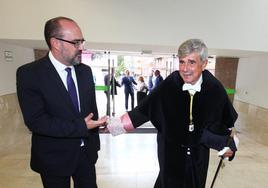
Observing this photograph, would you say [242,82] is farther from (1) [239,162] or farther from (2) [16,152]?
(2) [16,152]

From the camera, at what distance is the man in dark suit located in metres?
1.26

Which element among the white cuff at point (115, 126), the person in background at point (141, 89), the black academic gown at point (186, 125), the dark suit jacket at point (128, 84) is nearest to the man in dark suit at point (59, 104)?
the white cuff at point (115, 126)

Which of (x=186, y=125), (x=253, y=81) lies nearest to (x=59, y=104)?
(x=186, y=125)

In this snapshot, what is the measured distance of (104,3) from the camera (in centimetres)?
282

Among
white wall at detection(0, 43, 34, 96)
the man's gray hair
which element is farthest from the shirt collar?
white wall at detection(0, 43, 34, 96)

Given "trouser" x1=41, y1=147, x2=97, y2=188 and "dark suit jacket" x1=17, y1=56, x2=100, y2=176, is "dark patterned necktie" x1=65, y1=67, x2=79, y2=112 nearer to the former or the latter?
"dark suit jacket" x1=17, y1=56, x2=100, y2=176

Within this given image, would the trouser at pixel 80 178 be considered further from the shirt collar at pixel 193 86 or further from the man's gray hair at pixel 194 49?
the man's gray hair at pixel 194 49

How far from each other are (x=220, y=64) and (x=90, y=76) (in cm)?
418

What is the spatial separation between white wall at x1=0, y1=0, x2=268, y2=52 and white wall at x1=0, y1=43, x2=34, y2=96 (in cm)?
63

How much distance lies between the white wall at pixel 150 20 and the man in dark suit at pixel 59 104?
1.55m

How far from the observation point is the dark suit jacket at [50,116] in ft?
4.12

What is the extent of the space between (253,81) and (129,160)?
3.07 m

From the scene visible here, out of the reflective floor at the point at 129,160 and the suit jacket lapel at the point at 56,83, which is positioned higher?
the suit jacket lapel at the point at 56,83

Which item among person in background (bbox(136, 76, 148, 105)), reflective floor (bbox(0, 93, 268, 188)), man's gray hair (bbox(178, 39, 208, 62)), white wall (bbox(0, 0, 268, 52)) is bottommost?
reflective floor (bbox(0, 93, 268, 188))
